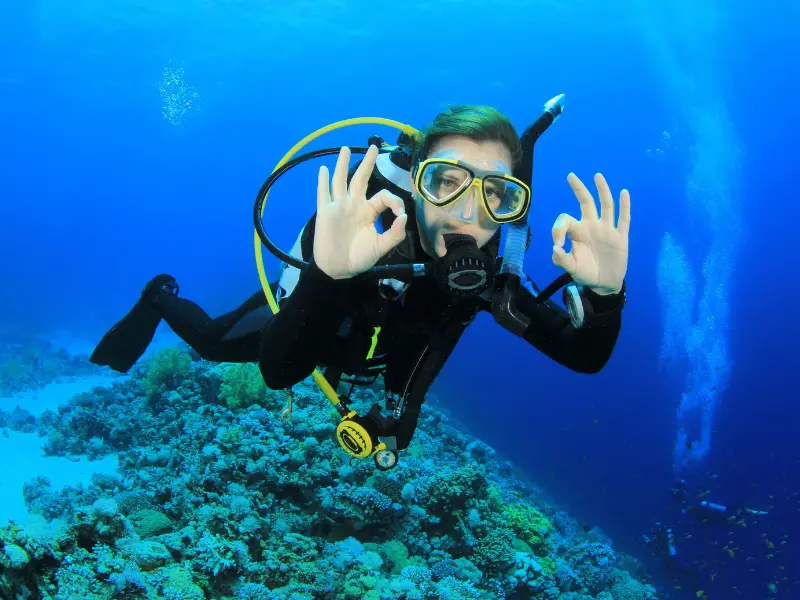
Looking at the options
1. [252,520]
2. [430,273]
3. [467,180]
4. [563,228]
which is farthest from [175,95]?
[563,228]

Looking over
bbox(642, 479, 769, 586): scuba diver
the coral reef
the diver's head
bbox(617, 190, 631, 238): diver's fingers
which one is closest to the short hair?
the diver's head

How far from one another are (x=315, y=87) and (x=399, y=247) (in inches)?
2229

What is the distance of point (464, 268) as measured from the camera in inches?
93.2

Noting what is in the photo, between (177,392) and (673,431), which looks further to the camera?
(673,431)

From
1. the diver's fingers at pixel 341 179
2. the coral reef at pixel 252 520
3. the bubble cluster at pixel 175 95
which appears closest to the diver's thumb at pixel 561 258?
the diver's fingers at pixel 341 179

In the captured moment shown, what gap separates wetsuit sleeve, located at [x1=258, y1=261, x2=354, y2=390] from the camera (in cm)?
224

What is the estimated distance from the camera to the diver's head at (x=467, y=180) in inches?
102

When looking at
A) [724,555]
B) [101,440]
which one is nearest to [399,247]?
[101,440]

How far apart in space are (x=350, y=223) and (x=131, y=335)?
455 cm

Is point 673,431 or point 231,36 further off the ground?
point 231,36

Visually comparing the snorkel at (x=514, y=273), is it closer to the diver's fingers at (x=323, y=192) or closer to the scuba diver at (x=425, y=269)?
the scuba diver at (x=425, y=269)

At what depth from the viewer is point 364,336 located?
9.64ft

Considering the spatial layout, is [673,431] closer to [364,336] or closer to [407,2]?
[407,2]

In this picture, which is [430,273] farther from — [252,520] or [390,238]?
[252,520]
